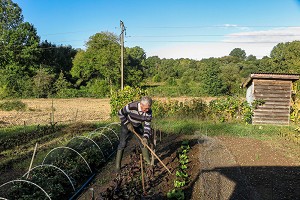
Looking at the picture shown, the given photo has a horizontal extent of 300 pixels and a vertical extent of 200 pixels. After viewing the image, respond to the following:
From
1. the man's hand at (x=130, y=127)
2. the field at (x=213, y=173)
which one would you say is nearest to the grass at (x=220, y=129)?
the field at (x=213, y=173)

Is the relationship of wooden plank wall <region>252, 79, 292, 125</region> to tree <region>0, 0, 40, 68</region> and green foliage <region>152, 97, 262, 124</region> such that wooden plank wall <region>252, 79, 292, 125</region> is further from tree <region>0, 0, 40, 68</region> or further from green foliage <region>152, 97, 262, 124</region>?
tree <region>0, 0, 40, 68</region>

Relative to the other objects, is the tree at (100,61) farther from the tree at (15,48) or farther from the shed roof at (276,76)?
the shed roof at (276,76)

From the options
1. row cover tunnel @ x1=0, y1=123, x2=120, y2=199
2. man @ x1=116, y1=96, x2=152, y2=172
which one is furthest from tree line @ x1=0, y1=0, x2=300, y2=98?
man @ x1=116, y1=96, x2=152, y2=172

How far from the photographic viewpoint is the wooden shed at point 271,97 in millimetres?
12195

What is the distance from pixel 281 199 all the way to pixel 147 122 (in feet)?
8.80

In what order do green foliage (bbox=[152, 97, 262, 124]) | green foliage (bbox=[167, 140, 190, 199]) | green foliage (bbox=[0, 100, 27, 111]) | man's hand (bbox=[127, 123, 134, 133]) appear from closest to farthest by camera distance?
green foliage (bbox=[167, 140, 190, 199])
man's hand (bbox=[127, 123, 134, 133])
green foliage (bbox=[152, 97, 262, 124])
green foliage (bbox=[0, 100, 27, 111])

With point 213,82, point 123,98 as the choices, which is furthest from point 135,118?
point 213,82

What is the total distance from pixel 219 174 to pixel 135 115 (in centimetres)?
204

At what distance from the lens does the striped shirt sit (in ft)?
18.8

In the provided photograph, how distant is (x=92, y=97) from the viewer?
31.0m

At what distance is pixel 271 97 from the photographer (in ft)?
40.4

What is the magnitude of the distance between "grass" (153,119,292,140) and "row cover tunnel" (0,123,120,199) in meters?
3.73

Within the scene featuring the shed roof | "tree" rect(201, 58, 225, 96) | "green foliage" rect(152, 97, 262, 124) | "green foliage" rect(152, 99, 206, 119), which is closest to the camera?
the shed roof

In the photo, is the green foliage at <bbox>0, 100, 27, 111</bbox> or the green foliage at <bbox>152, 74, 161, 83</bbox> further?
the green foliage at <bbox>152, 74, 161, 83</bbox>
